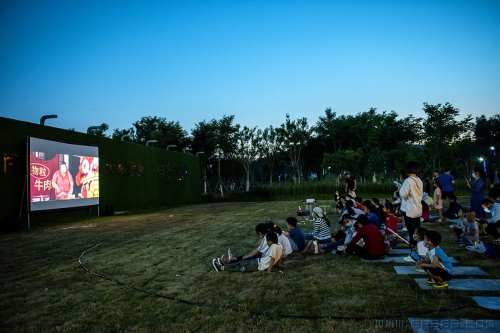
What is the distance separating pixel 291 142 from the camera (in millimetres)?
33938

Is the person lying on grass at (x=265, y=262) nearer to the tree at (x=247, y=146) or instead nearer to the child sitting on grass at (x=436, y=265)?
the child sitting on grass at (x=436, y=265)

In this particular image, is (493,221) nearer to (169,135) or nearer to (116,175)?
(116,175)

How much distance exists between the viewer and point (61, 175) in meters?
11.6

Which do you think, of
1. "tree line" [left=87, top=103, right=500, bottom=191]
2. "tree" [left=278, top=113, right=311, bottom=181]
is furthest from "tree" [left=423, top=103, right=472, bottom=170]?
"tree" [left=278, top=113, right=311, bottom=181]

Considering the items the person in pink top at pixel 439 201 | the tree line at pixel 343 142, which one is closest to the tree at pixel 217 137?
the tree line at pixel 343 142

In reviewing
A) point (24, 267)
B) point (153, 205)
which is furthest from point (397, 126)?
point (24, 267)

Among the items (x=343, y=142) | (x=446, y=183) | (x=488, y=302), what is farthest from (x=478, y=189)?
(x=343, y=142)

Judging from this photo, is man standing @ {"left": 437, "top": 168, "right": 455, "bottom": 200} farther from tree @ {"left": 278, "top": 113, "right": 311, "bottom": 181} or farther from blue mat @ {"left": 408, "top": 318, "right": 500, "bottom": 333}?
tree @ {"left": 278, "top": 113, "right": 311, "bottom": 181}

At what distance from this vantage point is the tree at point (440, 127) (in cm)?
2517

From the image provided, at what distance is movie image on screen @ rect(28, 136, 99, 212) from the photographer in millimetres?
10516

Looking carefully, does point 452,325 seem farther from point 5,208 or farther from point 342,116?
point 342,116

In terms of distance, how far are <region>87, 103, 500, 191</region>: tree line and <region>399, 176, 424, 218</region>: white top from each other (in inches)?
835


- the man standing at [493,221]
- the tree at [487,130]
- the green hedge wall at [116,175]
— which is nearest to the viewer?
the man standing at [493,221]

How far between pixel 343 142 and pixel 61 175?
96.4 feet
